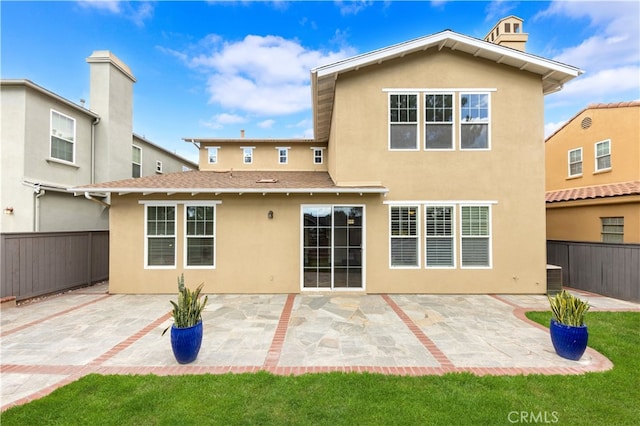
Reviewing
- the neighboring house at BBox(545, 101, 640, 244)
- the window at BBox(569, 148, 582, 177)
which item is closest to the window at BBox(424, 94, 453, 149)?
the neighboring house at BBox(545, 101, 640, 244)

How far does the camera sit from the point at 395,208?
27.3 feet

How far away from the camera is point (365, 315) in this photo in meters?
6.35

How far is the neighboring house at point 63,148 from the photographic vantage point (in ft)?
27.7

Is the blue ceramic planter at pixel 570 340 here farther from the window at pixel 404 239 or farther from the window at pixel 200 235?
the window at pixel 200 235

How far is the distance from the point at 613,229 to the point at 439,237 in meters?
6.30

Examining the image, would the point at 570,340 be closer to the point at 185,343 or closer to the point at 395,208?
the point at 395,208

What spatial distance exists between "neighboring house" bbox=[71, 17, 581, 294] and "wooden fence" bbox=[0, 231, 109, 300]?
1604mm

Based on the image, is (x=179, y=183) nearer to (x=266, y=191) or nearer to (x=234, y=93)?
(x=266, y=191)

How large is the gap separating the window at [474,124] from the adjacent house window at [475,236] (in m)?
1.99

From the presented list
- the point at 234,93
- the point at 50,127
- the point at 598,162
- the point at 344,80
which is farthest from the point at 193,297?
the point at 234,93

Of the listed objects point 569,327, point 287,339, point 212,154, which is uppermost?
point 212,154

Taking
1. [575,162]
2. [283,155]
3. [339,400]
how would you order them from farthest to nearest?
[283,155] → [575,162] → [339,400]

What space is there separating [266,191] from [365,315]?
430 cm

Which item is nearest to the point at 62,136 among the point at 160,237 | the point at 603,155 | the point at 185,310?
the point at 160,237
